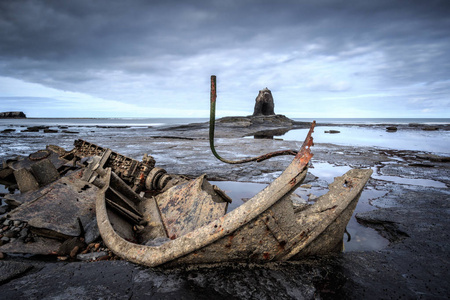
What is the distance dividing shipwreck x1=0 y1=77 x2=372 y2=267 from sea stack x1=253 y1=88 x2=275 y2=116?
55.0 m

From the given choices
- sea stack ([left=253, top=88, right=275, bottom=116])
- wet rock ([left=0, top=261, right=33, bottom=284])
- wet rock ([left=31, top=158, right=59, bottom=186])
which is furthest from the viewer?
sea stack ([left=253, top=88, right=275, bottom=116])

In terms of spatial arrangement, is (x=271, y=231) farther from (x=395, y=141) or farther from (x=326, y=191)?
(x=395, y=141)

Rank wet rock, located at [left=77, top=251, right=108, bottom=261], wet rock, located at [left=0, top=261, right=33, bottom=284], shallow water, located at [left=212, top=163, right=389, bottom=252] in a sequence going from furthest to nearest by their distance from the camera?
shallow water, located at [left=212, top=163, right=389, bottom=252] → wet rock, located at [left=77, top=251, right=108, bottom=261] → wet rock, located at [left=0, top=261, right=33, bottom=284]

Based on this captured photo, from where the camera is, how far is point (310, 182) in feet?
20.3

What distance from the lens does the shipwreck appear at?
6.90 ft

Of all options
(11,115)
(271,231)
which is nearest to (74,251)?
(271,231)

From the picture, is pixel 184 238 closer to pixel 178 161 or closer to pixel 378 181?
pixel 378 181

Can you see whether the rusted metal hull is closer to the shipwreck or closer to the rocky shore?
the shipwreck

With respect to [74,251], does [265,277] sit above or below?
above

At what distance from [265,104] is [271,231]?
58012mm

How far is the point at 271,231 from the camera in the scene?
214 centimetres

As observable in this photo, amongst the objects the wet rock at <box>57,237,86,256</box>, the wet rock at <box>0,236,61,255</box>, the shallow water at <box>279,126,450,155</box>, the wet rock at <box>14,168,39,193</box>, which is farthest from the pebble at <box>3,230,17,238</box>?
the shallow water at <box>279,126,450,155</box>

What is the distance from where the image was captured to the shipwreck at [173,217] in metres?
2.10

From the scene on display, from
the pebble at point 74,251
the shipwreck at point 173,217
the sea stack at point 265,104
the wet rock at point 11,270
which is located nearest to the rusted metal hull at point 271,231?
the shipwreck at point 173,217
